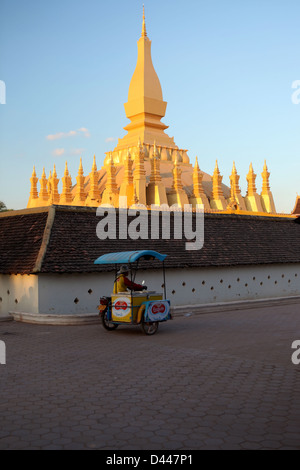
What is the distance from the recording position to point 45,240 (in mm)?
13805

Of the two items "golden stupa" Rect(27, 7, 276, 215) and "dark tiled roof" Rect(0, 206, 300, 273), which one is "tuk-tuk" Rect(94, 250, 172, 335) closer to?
"dark tiled roof" Rect(0, 206, 300, 273)

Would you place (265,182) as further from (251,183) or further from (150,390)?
(150,390)

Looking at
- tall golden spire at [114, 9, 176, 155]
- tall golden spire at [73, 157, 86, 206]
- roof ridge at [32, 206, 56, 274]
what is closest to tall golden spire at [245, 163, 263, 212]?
tall golden spire at [114, 9, 176, 155]

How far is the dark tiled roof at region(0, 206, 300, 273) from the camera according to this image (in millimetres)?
13614

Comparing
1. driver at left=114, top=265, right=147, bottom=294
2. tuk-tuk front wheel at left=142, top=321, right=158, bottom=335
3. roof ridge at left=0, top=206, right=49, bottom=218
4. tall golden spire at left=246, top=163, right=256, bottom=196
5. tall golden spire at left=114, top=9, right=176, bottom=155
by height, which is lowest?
tuk-tuk front wheel at left=142, top=321, right=158, bottom=335

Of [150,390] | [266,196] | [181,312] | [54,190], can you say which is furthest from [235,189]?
[150,390]

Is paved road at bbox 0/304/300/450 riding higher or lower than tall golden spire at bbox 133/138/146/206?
lower

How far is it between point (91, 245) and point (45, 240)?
4.87 ft

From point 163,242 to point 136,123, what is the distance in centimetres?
2856

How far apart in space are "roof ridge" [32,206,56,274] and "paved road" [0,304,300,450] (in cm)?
196

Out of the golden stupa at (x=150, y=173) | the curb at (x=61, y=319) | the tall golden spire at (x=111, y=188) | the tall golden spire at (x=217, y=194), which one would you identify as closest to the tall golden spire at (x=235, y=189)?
the golden stupa at (x=150, y=173)

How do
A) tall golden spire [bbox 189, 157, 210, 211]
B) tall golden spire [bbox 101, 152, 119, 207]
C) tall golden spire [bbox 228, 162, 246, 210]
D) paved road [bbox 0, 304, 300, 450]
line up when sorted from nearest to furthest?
1. paved road [bbox 0, 304, 300, 450]
2. tall golden spire [bbox 101, 152, 119, 207]
3. tall golden spire [bbox 189, 157, 210, 211]
4. tall golden spire [bbox 228, 162, 246, 210]
